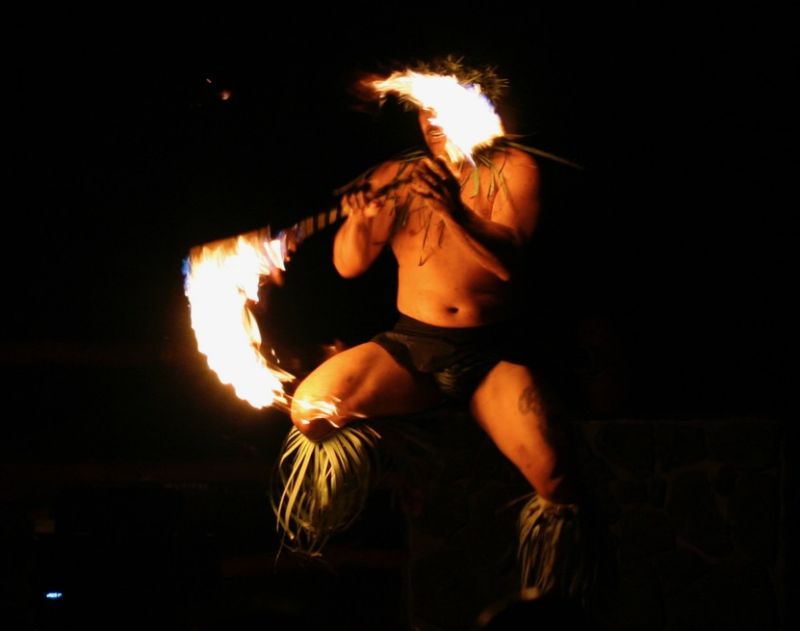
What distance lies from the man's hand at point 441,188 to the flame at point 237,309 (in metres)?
0.95

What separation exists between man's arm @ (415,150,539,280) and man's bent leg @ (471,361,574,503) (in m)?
0.52

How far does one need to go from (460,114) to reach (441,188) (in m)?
0.62

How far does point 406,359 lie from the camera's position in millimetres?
4883

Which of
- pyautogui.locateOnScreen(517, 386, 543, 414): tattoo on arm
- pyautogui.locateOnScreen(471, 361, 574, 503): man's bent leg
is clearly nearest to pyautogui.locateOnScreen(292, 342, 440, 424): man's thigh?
pyautogui.locateOnScreen(471, 361, 574, 503): man's bent leg

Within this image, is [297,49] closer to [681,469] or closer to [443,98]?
[443,98]

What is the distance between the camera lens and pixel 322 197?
18.4ft

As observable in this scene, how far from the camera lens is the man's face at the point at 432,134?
4977 mm

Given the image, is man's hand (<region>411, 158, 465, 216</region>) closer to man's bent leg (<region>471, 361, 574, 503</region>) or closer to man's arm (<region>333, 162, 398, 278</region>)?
man's arm (<region>333, 162, 398, 278</region>)

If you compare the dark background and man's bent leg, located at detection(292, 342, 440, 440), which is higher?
the dark background

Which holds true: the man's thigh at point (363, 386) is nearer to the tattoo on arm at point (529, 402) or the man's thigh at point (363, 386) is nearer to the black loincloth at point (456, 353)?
the black loincloth at point (456, 353)

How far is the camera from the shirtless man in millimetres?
4594

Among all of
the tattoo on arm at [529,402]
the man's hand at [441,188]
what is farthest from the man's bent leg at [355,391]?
the man's hand at [441,188]

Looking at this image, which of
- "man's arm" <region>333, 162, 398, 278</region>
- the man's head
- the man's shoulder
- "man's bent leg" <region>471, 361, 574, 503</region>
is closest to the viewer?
"man's bent leg" <region>471, 361, 574, 503</region>

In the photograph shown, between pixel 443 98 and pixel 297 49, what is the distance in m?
1.31
